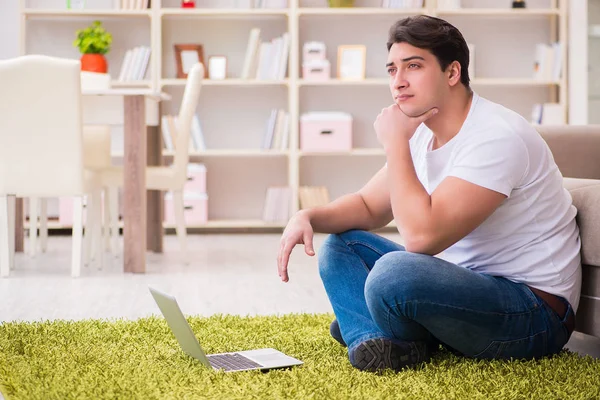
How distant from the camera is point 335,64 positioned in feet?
19.9

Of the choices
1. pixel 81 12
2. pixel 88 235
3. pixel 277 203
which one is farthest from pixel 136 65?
pixel 88 235

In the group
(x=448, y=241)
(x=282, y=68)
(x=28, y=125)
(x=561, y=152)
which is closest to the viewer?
(x=448, y=241)

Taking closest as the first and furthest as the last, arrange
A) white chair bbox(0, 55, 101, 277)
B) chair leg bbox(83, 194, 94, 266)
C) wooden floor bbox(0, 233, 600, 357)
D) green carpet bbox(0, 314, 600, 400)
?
1. green carpet bbox(0, 314, 600, 400)
2. wooden floor bbox(0, 233, 600, 357)
3. white chair bbox(0, 55, 101, 277)
4. chair leg bbox(83, 194, 94, 266)

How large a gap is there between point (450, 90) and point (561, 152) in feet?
3.90

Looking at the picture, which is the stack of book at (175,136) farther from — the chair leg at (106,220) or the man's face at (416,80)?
the man's face at (416,80)

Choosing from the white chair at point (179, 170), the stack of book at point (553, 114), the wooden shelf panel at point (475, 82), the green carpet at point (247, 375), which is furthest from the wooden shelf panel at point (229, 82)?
the green carpet at point (247, 375)

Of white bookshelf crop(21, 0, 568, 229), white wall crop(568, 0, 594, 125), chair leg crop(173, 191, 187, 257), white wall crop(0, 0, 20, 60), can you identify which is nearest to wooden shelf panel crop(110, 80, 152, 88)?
white bookshelf crop(21, 0, 568, 229)

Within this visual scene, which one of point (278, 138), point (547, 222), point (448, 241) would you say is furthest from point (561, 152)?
point (278, 138)

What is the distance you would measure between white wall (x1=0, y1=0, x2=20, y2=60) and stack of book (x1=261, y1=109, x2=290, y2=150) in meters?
1.70

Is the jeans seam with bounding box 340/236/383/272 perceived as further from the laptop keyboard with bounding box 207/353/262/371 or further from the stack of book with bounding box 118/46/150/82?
the stack of book with bounding box 118/46/150/82

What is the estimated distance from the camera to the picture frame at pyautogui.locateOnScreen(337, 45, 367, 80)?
5.89 m

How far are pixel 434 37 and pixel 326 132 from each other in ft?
13.2

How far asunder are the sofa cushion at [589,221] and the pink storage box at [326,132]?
12.4 feet

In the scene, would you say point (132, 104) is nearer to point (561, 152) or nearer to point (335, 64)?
point (561, 152)
